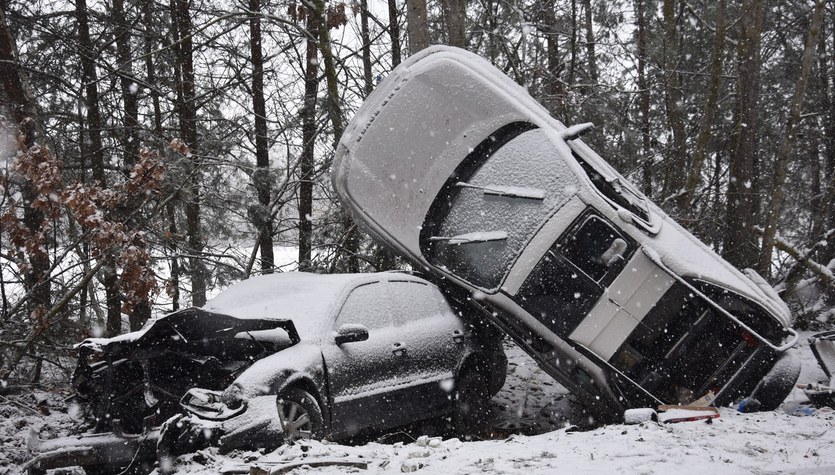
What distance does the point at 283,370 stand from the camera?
4883 mm

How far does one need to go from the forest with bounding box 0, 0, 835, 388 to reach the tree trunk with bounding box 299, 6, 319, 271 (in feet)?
0.17

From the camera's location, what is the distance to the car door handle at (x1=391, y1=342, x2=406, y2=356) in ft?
19.4

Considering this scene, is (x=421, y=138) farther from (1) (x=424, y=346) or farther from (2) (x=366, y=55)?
(2) (x=366, y=55)

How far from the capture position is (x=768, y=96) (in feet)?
63.6

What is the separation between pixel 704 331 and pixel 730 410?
0.69m

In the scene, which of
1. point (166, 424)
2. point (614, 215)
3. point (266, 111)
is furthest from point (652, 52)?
point (166, 424)

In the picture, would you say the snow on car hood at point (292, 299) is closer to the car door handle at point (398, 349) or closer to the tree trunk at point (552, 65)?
the car door handle at point (398, 349)

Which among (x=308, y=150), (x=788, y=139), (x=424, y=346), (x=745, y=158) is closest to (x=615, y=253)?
(x=424, y=346)

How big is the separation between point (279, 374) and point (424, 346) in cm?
176

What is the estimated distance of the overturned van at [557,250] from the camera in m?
5.64

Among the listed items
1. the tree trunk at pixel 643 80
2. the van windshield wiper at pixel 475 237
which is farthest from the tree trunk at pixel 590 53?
the van windshield wiper at pixel 475 237

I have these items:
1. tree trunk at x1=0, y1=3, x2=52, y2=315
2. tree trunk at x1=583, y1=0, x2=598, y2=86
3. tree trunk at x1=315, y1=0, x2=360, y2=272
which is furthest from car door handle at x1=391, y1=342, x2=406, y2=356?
tree trunk at x1=583, y1=0, x2=598, y2=86

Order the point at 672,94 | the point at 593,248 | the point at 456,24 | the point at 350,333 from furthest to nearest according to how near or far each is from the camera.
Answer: the point at 672,94 → the point at 456,24 → the point at 593,248 → the point at 350,333

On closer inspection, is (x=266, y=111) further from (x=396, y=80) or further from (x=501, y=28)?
(x=396, y=80)
